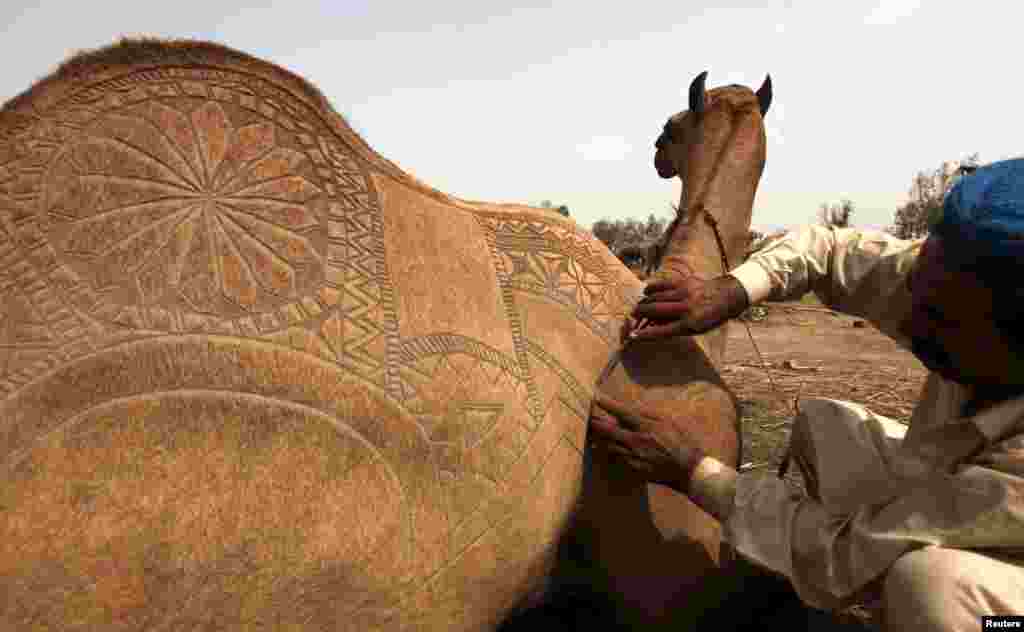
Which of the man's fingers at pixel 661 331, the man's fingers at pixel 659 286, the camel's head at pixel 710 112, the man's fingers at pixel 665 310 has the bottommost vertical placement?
the man's fingers at pixel 661 331

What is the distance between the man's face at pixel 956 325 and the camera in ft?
4.22

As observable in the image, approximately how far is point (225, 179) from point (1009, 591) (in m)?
1.72

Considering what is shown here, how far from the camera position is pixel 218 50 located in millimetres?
1508

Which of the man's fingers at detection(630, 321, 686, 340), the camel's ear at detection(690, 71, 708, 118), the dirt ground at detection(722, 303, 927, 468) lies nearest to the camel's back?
the man's fingers at detection(630, 321, 686, 340)

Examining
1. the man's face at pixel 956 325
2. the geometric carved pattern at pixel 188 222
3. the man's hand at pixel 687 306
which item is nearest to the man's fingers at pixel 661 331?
the man's hand at pixel 687 306

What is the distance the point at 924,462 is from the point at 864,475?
28 centimetres

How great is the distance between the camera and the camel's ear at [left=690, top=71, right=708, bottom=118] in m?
2.40

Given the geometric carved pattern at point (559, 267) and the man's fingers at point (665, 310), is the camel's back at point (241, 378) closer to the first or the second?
the geometric carved pattern at point (559, 267)

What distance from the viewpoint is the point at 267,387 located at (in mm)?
1499

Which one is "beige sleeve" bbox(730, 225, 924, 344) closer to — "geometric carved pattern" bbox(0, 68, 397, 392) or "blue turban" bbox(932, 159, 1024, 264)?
"blue turban" bbox(932, 159, 1024, 264)

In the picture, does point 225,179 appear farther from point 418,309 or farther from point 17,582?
point 17,582

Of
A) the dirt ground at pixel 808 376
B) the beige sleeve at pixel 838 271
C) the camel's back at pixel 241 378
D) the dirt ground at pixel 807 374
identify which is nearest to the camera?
the camel's back at pixel 241 378

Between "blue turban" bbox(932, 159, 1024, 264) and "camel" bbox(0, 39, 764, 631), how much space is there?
2.76 ft

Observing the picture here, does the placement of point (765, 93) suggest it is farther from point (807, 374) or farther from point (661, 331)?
point (807, 374)
